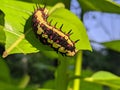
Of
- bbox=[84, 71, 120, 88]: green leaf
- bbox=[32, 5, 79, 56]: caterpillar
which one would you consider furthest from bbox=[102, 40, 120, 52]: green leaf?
bbox=[32, 5, 79, 56]: caterpillar

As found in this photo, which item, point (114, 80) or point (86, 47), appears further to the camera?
point (114, 80)

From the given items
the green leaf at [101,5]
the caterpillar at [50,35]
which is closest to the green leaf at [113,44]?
the green leaf at [101,5]

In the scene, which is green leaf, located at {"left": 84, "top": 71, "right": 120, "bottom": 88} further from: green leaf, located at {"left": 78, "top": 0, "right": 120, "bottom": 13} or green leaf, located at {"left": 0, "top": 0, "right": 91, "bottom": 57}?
green leaf, located at {"left": 0, "top": 0, "right": 91, "bottom": 57}

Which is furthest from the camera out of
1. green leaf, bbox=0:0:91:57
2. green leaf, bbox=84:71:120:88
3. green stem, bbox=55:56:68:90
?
green leaf, bbox=84:71:120:88

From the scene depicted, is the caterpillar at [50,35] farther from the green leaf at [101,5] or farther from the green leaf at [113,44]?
the green leaf at [113,44]

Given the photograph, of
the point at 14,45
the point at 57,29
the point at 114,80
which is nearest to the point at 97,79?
the point at 114,80

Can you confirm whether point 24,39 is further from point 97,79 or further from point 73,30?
point 97,79
